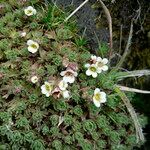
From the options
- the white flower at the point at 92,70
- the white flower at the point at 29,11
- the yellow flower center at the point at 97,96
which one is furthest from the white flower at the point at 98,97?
the white flower at the point at 29,11

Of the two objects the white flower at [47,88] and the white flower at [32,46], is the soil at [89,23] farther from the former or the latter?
the white flower at [47,88]

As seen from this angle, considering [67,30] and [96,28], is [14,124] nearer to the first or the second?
[67,30]

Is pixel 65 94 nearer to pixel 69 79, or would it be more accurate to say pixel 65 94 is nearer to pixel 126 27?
pixel 69 79

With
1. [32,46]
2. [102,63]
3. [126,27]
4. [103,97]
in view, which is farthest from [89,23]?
[103,97]

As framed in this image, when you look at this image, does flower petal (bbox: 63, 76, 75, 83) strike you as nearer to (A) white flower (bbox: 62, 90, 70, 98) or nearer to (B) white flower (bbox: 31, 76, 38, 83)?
(A) white flower (bbox: 62, 90, 70, 98)

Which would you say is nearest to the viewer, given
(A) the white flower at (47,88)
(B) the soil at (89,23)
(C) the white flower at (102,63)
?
(A) the white flower at (47,88)

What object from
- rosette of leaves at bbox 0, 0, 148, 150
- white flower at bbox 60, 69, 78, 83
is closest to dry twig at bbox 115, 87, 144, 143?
rosette of leaves at bbox 0, 0, 148, 150

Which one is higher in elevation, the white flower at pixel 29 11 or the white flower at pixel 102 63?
the white flower at pixel 29 11
